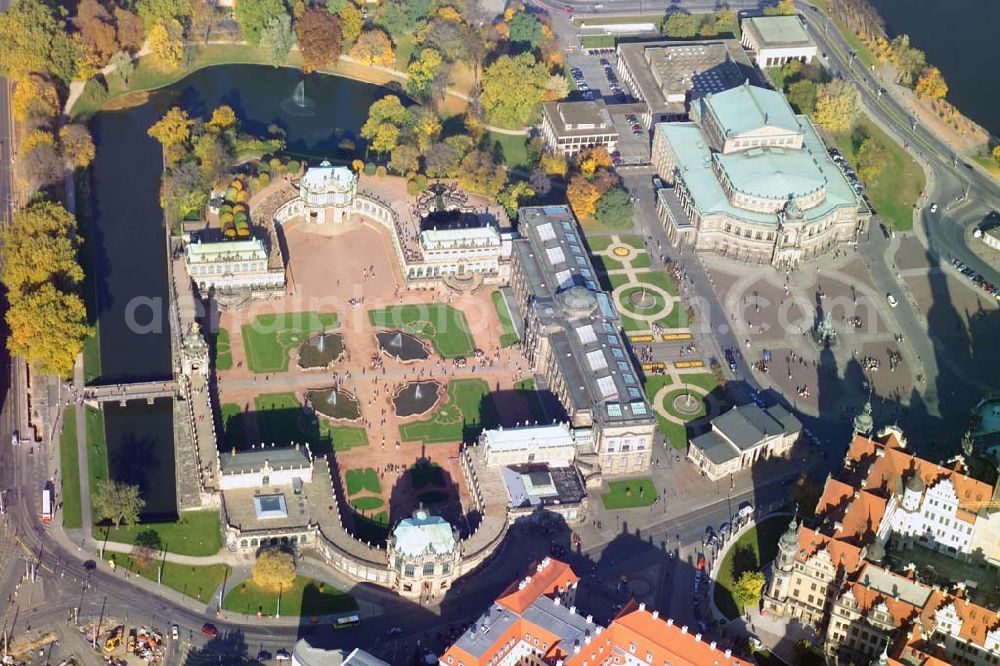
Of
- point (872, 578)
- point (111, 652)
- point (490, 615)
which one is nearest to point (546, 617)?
point (490, 615)

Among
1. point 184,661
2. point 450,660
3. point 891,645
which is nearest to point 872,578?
point 891,645

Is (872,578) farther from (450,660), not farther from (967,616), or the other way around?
(450,660)

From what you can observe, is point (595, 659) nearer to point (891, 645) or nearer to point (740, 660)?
point (740, 660)

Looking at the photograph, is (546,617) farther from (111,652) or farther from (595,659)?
(111,652)

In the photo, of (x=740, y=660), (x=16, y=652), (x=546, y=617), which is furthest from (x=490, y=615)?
(x=16, y=652)
